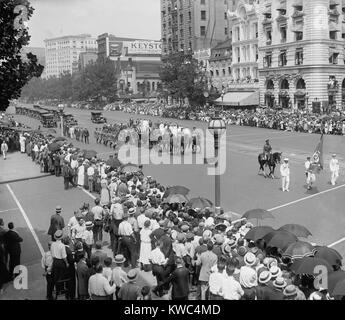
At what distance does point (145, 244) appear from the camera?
40.5 ft

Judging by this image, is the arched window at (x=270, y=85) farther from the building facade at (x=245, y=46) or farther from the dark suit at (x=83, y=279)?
the dark suit at (x=83, y=279)

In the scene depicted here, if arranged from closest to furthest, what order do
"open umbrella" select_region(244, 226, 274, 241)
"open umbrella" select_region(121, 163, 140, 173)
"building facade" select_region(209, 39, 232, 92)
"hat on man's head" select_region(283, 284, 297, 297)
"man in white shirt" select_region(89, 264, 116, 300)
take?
"hat on man's head" select_region(283, 284, 297, 297)
"man in white shirt" select_region(89, 264, 116, 300)
"open umbrella" select_region(244, 226, 274, 241)
"open umbrella" select_region(121, 163, 140, 173)
"building facade" select_region(209, 39, 232, 92)

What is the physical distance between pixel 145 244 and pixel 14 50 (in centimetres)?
548

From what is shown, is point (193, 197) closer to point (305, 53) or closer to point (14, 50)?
point (14, 50)

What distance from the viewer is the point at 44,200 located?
842 inches

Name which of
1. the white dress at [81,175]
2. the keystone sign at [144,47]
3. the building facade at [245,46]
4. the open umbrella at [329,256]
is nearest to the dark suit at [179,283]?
the open umbrella at [329,256]

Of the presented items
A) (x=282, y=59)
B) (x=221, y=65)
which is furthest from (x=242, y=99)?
(x=221, y=65)

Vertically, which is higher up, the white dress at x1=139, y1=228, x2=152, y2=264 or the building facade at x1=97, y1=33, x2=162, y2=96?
the building facade at x1=97, y1=33, x2=162, y2=96

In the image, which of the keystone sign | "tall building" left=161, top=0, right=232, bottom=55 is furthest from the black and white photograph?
the keystone sign

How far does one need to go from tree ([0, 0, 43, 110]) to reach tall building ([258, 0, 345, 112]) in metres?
48.3

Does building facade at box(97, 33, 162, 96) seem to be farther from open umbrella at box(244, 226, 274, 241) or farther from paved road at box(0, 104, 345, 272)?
open umbrella at box(244, 226, 274, 241)

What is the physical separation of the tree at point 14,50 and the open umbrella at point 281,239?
21.8ft

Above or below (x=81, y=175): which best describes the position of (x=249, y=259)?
below

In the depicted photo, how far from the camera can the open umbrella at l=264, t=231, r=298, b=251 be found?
10862mm
